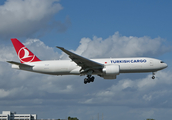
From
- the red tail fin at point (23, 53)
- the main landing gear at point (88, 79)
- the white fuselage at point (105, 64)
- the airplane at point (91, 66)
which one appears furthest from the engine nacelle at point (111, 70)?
the red tail fin at point (23, 53)

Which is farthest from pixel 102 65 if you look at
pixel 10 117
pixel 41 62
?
pixel 10 117

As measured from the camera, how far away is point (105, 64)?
47.3m

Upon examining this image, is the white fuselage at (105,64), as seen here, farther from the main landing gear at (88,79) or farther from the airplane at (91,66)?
the main landing gear at (88,79)

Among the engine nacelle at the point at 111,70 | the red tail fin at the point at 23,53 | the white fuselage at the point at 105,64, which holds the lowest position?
the engine nacelle at the point at 111,70

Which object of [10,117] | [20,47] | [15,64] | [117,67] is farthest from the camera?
[10,117]

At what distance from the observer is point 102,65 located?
46469 millimetres

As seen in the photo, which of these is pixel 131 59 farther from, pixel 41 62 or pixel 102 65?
pixel 41 62

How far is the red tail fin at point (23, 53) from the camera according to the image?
5122cm

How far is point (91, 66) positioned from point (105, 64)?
2461mm

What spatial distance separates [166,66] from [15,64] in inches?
1044

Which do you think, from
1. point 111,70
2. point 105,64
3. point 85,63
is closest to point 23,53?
point 85,63

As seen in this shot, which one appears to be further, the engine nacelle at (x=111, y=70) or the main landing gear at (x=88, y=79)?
the main landing gear at (x=88, y=79)

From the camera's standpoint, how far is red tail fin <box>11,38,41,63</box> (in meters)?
51.2

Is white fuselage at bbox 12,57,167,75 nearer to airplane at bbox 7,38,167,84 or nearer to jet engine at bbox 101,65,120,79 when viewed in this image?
airplane at bbox 7,38,167,84
